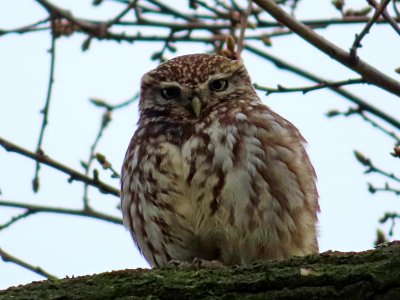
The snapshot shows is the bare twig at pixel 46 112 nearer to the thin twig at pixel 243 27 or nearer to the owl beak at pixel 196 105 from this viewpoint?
the owl beak at pixel 196 105

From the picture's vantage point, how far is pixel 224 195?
4168mm

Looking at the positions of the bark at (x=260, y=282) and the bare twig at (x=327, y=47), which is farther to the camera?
the bare twig at (x=327, y=47)

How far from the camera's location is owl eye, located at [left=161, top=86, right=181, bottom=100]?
199 inches

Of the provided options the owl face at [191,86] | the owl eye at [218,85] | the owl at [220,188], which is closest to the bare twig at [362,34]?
the owl at [220,188]

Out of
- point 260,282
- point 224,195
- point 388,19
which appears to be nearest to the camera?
point 260,282

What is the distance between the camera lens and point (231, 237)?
4.23m

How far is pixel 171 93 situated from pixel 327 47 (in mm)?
1653

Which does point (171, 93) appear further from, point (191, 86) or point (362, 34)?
point (362, 34)

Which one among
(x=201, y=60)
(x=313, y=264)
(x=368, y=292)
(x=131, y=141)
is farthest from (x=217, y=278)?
(x=201, y=60)

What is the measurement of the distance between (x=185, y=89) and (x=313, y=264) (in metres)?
2.19

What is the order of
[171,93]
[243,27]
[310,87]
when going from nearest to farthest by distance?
[310,87], [243,27], [171,93]

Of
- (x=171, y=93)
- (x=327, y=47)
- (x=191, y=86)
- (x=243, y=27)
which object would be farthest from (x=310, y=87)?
(x=171, y=93)

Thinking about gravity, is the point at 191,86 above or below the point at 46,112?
above

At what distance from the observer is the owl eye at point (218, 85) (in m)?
5.09
